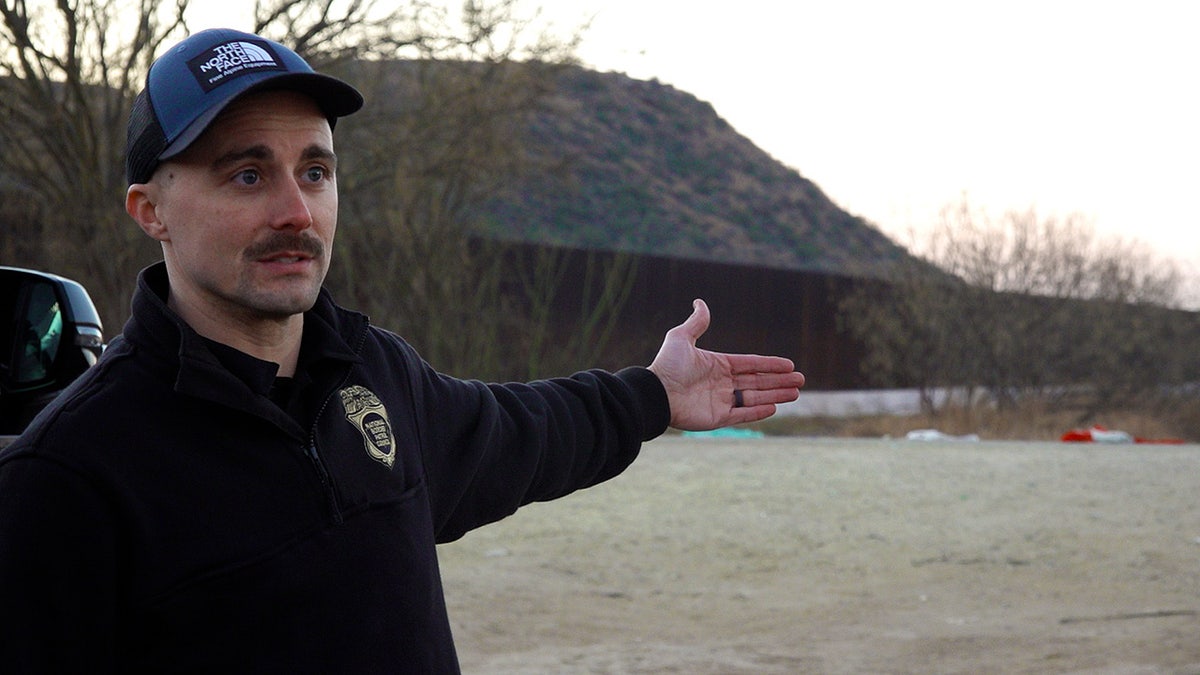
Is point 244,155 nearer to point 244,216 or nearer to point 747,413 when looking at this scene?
point 244,216

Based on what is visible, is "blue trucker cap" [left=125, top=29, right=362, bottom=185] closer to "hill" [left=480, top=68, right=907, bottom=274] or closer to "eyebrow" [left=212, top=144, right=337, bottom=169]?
"eyebrow" [left=212, top=144, right=337, bottom=169]

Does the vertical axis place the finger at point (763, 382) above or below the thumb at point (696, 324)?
below

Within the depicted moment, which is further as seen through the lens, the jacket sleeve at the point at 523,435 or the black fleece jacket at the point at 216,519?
the jacket sleeve at the point at 523,435

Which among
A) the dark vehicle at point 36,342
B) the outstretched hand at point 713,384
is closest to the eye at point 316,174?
the outstretched hand at point 713,384

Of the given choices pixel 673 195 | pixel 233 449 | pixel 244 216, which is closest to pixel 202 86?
pixel 244 216

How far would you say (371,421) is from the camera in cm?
246

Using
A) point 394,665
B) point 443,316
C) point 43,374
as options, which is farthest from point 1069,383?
point 394,665

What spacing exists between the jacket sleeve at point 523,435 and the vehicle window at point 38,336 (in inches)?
75.2

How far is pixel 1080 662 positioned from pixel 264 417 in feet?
16.3

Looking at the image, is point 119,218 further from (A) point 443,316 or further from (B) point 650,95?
(B) point 650,95

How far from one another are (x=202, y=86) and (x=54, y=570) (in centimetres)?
77

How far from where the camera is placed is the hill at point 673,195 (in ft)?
152

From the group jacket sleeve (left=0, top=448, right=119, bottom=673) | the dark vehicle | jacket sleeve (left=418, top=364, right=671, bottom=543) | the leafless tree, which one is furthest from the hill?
jacket sleeve (left=0, top=448, right=119, bottom=673)

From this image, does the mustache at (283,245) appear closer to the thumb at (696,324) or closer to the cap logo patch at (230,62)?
the cap logo patch at (230,62)
